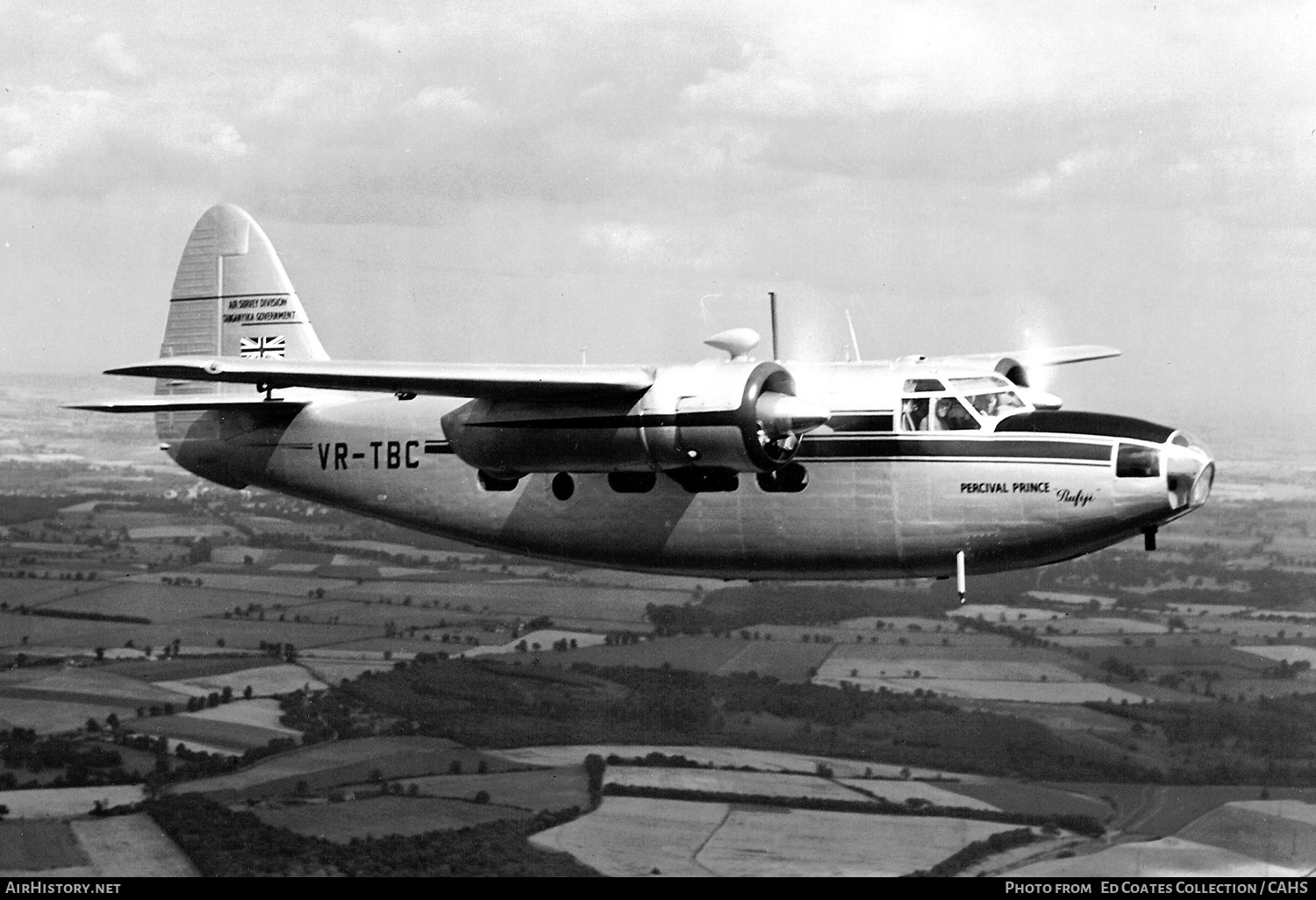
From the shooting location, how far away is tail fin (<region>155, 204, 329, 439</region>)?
76.1 feet

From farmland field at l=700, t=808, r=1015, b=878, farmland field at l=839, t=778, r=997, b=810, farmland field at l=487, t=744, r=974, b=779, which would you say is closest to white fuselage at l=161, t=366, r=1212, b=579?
farmland field at l=700, t=808, r=1015, b=878

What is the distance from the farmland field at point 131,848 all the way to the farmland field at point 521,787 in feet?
23.6

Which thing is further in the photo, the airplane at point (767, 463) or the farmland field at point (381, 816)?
the farmland field at point (381, 816)

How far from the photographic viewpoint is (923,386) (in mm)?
17094

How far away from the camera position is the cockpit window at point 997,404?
17.2 m

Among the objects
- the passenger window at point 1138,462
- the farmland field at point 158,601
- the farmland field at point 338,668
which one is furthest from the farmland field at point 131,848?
the passenger window at point 1138,462

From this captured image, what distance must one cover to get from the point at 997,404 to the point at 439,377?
7.01 metres

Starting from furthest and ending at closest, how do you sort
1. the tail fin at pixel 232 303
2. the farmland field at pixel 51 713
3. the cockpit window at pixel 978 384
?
1. the farmland field at pixel 51 713
2. the tail fin at pixel 232 303
3. the cockpit window at pixel 978 384

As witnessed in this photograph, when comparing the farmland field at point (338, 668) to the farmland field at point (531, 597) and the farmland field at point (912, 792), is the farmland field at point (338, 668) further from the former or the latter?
the farmland field at point (912, 792)

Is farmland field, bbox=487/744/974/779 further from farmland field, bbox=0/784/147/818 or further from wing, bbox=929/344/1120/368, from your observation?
wing, bbox=929/344/1120/368

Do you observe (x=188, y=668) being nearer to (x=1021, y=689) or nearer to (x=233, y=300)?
(x=1021, y=689)

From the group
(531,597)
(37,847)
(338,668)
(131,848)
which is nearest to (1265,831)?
(531,597)

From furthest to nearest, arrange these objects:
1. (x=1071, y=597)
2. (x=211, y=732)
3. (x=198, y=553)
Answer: (x=1071, y=597) < (x=198, y=553) < (x=211, y=732)
